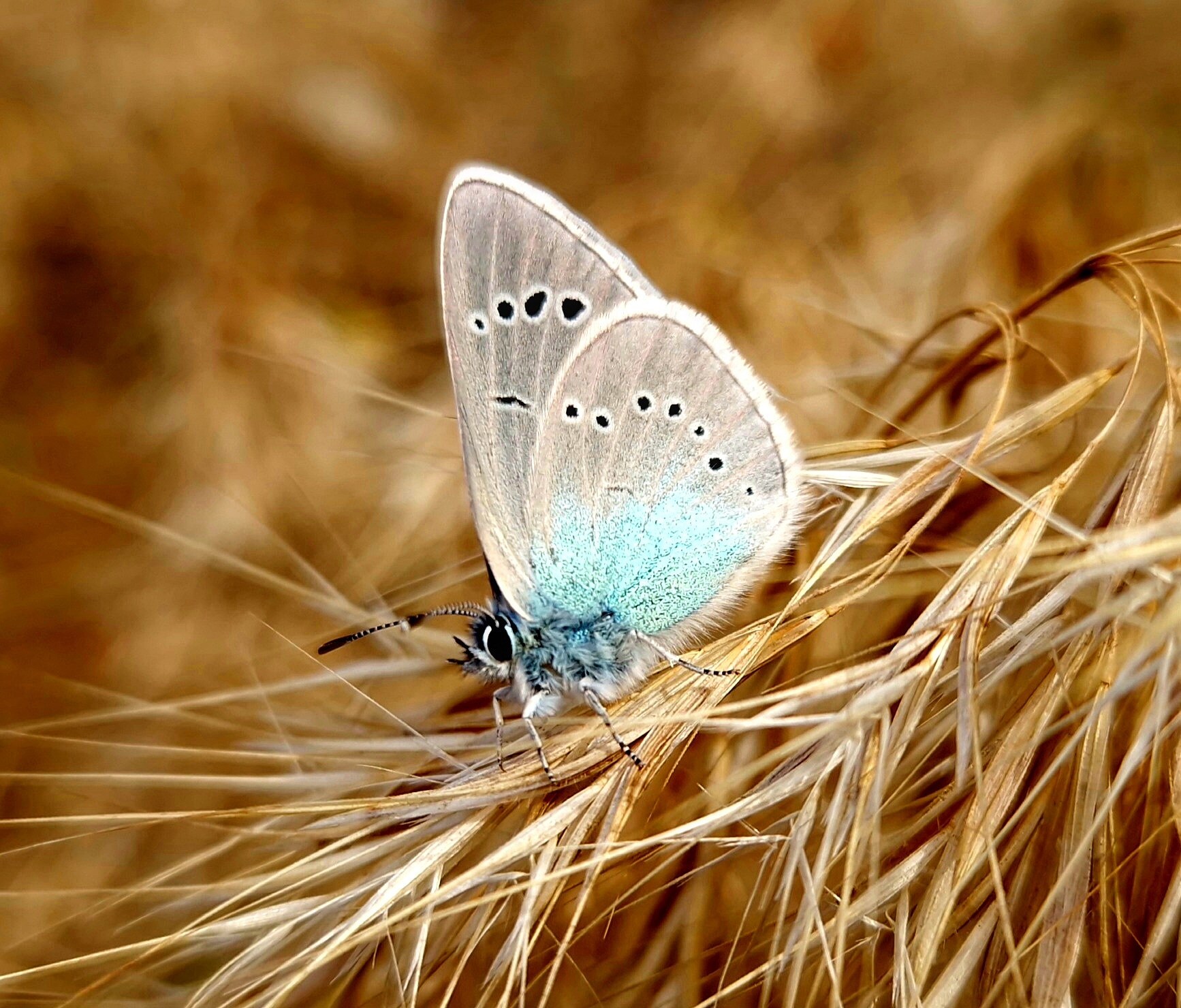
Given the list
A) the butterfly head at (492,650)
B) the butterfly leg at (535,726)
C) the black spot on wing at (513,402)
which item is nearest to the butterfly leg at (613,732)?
the butterfly leg at (535,726)

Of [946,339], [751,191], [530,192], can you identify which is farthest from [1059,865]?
[751,191]

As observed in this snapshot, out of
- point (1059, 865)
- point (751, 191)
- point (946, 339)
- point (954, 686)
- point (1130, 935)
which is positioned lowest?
point (1130, 935)

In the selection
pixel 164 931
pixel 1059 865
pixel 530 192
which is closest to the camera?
pixel 1059 865

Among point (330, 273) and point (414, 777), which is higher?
point (330, 273)

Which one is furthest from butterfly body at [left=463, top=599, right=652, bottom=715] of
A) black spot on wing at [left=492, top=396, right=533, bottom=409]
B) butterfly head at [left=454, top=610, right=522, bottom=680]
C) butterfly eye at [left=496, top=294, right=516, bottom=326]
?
butterfly eye at [left=496, top=294, right=516, bottom=326]

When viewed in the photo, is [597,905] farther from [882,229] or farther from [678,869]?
[882,229]

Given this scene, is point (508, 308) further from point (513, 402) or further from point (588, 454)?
point (588, 454)
